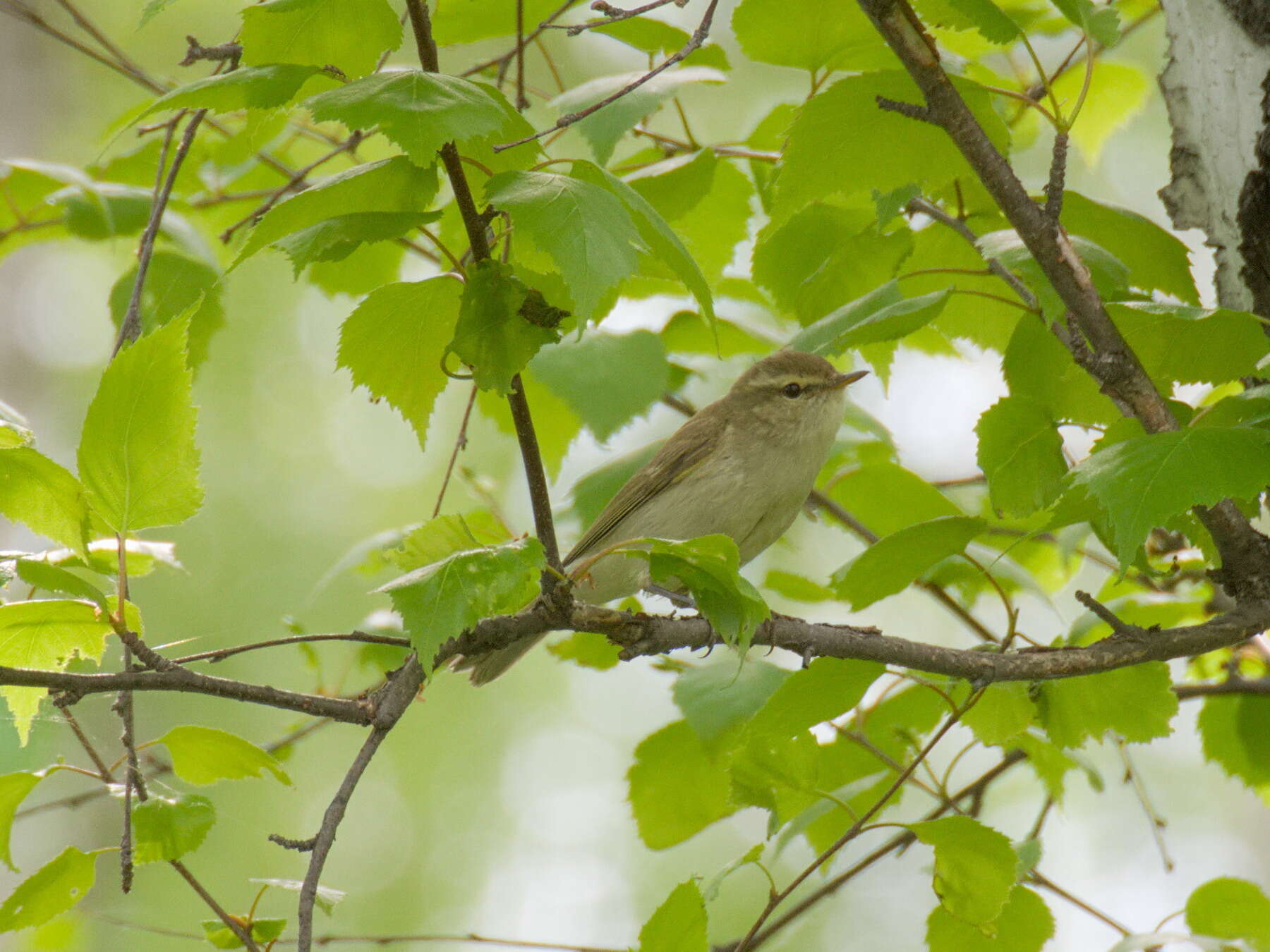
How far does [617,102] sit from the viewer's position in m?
2.12

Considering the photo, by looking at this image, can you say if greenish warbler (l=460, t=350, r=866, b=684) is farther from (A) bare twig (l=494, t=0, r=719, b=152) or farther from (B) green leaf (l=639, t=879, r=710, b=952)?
(A) bare twig (l=494, t=0, r=719, b=152)

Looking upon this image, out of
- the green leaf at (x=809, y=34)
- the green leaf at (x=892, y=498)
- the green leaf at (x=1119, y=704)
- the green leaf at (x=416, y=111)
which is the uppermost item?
the green leaf at (x=809, y=34)

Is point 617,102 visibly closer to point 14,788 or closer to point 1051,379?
point 1051,379

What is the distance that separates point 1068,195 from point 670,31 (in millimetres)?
859

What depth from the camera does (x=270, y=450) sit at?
12125 millimetres

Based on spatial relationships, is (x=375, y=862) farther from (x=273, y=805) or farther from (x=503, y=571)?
(x=503, y=571)

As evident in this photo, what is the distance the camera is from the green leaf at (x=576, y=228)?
1354 mm

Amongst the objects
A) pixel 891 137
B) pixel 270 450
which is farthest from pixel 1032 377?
pixel 270 450

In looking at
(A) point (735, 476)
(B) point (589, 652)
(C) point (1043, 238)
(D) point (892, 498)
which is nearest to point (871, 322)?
(C) point (1043, 238)

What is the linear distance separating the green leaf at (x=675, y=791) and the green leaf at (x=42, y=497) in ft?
4.71

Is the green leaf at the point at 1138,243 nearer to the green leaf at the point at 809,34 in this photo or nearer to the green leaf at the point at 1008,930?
the green leaf at the point at 809,34

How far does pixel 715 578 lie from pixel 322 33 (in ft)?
3.02

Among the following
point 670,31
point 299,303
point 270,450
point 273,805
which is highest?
point 299,303

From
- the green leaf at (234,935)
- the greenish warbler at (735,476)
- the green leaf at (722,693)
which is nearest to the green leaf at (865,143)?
the green leaf at (722,693)
